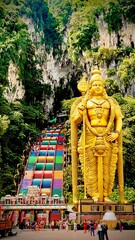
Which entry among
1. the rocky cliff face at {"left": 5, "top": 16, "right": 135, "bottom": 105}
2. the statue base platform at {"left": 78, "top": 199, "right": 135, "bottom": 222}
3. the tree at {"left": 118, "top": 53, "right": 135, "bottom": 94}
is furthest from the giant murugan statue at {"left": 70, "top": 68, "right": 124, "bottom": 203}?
the rocky cliff face at {"left": 5, "top": 16, "right": 135, "bottom": 105}

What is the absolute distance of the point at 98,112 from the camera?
862 centimetres

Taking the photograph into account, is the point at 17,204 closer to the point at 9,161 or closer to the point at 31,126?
the point at 9,161

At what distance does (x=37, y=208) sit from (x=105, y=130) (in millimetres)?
3103

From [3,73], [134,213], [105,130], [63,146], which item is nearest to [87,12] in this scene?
[3,73]

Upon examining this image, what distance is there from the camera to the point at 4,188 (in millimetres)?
13023

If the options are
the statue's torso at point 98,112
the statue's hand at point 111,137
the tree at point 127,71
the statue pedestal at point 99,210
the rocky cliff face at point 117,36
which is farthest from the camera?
the rocky cliff face at point 117,36

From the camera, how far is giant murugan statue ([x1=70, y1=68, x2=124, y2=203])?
27.9 ft

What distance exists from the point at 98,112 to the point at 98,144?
2.55 ft

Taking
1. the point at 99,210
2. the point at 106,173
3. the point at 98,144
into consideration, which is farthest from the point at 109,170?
the point at 99,210

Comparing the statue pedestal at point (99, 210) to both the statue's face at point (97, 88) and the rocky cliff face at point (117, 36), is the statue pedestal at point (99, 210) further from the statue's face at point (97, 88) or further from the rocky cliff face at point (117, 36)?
the rocky cliff face at point (117, 36)

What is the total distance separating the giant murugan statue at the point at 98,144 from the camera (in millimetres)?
8492

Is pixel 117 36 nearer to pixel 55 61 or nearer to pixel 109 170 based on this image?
pixel 55 61

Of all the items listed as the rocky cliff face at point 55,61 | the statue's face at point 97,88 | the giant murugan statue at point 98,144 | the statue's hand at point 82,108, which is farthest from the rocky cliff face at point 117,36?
the statue's hand at point 82,108

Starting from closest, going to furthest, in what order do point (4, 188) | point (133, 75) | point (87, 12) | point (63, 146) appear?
point (4, 188), point (63, 146), point (133, 75), point (87, 12)
